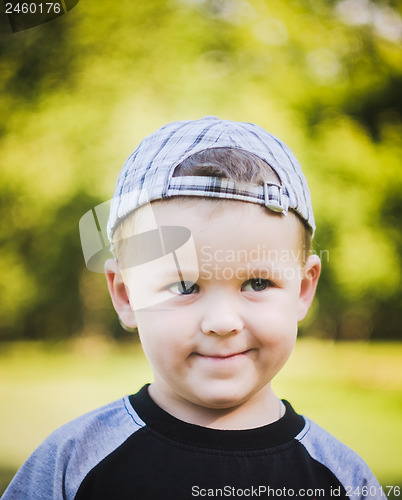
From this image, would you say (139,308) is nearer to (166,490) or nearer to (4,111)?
(166,490)

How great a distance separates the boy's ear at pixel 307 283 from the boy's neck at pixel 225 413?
247 millimetres

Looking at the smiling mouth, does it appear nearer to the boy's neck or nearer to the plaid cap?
the boy's neck

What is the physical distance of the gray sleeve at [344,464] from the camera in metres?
1.41

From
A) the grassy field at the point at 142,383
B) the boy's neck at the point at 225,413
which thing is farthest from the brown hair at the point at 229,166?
the grassy field at the point at 142,383

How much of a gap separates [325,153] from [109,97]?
3.83 meters

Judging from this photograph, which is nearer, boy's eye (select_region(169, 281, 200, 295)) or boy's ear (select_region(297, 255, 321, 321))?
boy's eye (select_region(169, 281, 200, 295))

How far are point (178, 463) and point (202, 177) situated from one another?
70 centimetres

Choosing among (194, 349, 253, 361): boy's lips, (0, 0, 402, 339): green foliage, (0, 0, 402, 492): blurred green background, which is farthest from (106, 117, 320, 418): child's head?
(0, 0, 402, 339): green foliage

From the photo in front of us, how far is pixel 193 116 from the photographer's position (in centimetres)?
862

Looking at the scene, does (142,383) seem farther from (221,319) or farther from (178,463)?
(221,319)

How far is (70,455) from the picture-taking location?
4.50 ft

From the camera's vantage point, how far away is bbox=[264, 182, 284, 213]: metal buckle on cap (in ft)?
4.33

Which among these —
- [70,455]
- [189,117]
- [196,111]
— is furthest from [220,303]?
[196,111]

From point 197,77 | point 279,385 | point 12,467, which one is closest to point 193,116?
point 197,77
